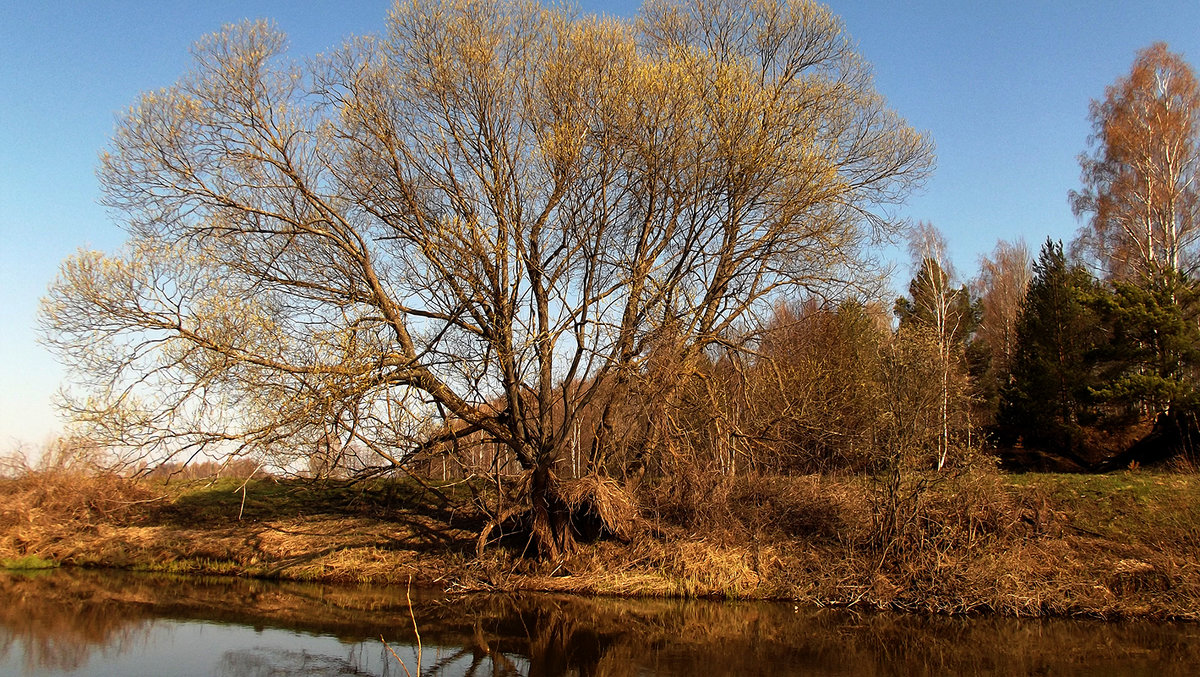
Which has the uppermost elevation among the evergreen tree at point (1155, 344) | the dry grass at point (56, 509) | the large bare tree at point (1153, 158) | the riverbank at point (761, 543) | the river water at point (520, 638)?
the large bare tree at point (1153, 158)

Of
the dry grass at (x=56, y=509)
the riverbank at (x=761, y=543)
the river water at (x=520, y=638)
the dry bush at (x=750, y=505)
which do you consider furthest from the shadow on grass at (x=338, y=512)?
the dry bush at (x=750, y=505)

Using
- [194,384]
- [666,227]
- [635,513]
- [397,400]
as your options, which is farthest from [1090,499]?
[194,384]

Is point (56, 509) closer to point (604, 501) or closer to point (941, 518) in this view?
point (604, 501)

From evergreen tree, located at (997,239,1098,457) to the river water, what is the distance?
47.0ft

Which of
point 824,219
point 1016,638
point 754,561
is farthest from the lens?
point 824,219

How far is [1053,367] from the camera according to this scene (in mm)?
24672

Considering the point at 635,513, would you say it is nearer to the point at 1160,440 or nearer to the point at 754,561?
the point at 754,561

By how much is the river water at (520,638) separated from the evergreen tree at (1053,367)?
1431cm

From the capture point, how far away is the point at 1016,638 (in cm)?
1096

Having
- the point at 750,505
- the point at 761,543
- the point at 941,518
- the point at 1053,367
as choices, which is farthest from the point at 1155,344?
the point at 761,543

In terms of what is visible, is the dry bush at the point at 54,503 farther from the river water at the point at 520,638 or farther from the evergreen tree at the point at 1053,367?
the evergreen tree at the point at 1053,367

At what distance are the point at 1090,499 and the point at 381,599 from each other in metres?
13.6

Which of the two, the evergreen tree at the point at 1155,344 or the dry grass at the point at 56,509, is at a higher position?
the evergreen tree at the point at 1155,344

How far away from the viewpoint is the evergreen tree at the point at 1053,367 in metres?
24.2
